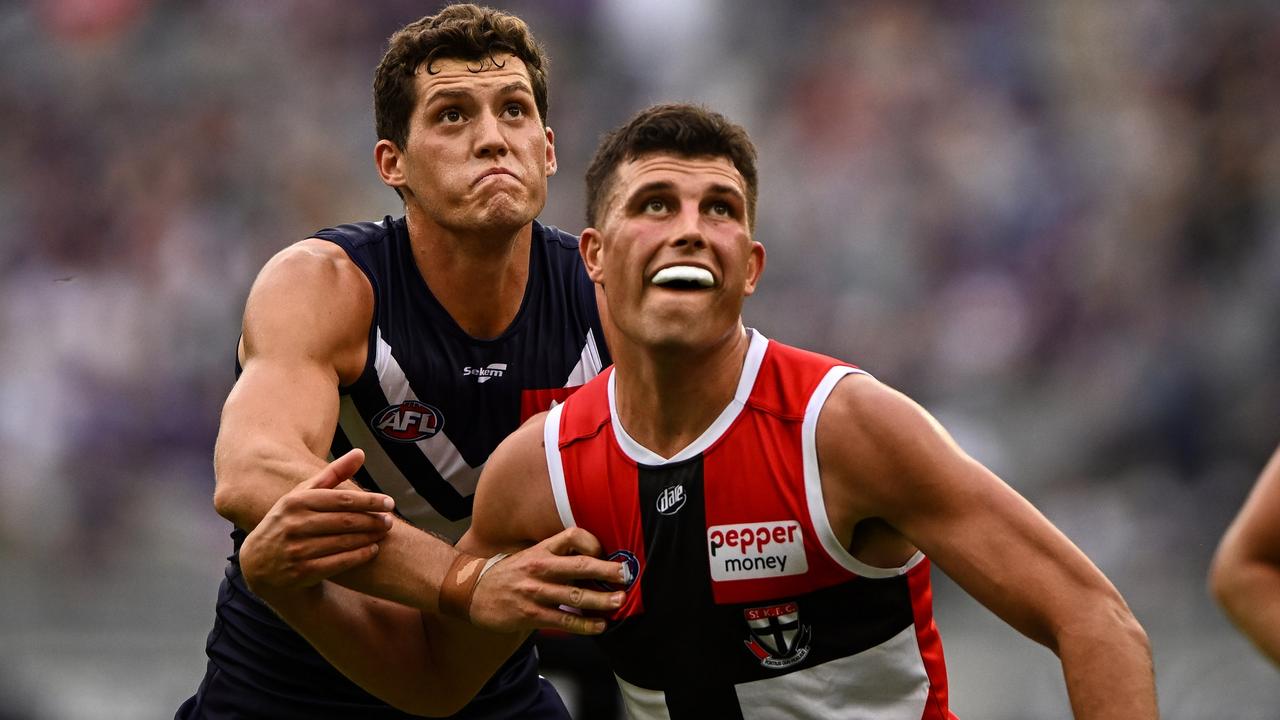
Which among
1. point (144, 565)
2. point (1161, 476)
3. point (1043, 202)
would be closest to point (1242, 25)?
point (1043, 202)

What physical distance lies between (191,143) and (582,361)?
24.1 feet

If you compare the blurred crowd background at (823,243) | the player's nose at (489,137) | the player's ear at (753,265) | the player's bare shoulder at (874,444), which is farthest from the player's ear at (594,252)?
the blurred crowd background at (823,243)

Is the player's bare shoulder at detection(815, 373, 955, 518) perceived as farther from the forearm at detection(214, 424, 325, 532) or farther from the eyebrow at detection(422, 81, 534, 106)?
the eyebrow at detection(422, 81, 534, 106)

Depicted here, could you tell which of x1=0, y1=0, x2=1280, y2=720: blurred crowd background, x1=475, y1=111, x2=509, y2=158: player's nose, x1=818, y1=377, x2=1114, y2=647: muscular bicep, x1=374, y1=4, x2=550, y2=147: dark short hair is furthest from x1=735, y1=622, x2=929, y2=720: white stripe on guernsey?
x1=0, y1=0, x2=1280, y2=720: blurred crowd background

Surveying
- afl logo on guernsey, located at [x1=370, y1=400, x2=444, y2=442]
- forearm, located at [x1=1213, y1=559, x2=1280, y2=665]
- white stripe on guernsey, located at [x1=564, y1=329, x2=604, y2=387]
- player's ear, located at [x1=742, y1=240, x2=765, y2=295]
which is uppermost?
player's ear, located at [x1=742, y1=240, x2=765, y2=295]

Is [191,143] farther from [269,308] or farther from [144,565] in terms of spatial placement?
[269,308]

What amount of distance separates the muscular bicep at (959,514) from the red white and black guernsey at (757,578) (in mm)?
151

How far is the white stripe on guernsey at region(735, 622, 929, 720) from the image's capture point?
3.70 metres

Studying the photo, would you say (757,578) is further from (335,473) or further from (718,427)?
(335,473)

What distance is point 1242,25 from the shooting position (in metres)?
10.6

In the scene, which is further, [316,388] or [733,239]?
[316,388]

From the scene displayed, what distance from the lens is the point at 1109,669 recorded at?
3242mm

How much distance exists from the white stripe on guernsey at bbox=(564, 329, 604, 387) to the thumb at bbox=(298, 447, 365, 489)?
115cm

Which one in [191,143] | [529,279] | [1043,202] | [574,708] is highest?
[191,143]
